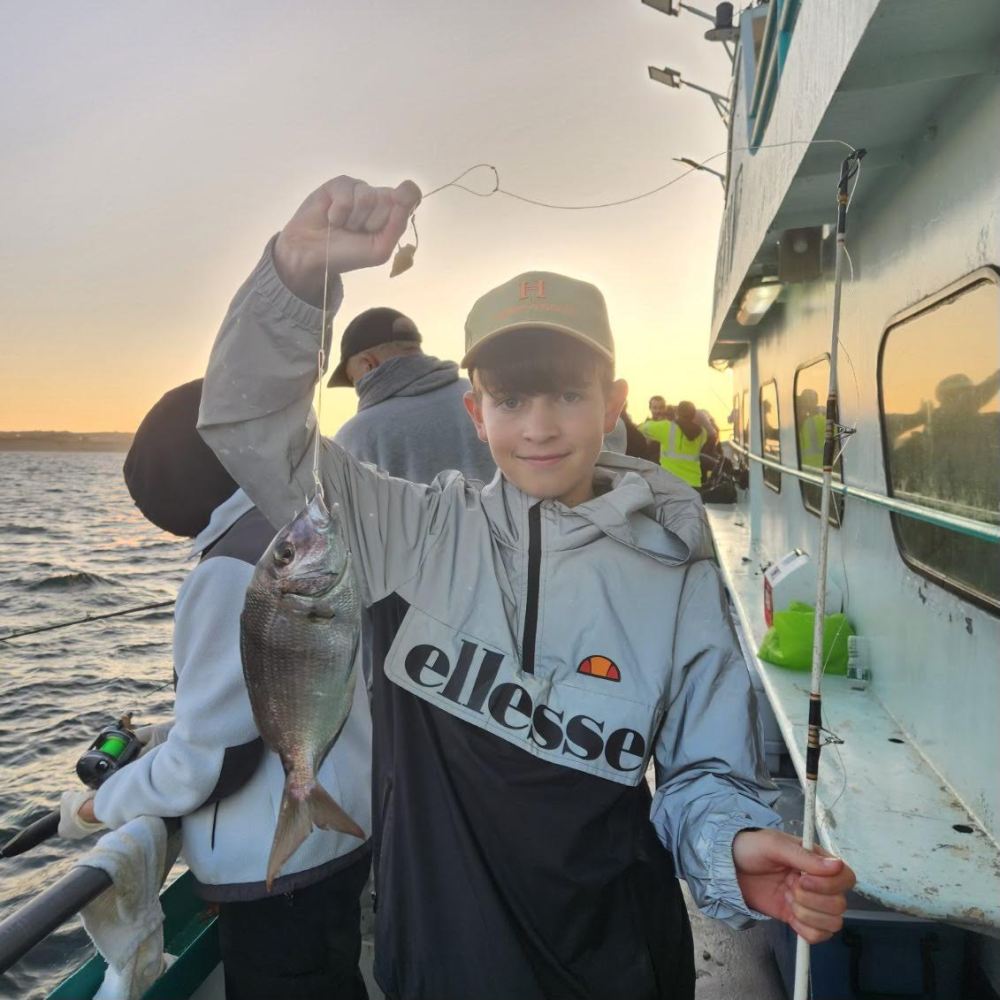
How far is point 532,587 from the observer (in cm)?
194

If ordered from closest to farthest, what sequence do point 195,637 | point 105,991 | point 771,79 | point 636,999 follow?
point 636,999, point 195,637, point 105,991, point 771,79

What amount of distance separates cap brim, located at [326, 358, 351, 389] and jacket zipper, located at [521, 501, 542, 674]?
215 centimetres

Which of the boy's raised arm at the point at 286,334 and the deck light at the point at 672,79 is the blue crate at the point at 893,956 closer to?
the boy's raised arm at the point at 286,334

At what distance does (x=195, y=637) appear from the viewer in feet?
7.09

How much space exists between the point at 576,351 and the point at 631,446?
8.54 meters

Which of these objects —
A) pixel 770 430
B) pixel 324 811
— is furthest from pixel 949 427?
pixel 770 430

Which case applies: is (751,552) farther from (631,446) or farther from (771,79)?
(771,79)

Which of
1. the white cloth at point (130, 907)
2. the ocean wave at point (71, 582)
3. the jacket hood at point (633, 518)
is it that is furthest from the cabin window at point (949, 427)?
the ocean wave at point (71, 582)

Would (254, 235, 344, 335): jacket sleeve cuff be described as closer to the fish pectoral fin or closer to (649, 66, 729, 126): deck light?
the fish pectoral fin

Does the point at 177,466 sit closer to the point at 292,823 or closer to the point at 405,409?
the point at 292,823

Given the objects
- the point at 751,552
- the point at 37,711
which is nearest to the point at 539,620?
Answer: the point at 751,552

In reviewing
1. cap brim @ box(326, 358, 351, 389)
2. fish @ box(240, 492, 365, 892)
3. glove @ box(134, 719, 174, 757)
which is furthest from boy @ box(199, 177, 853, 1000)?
cap brim @ box(326, 358, 351, 389)

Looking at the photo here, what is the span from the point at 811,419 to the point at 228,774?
4706 millimetres

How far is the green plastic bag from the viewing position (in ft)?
12.7
